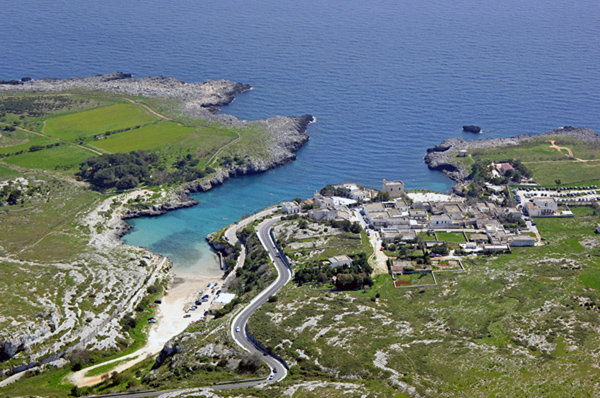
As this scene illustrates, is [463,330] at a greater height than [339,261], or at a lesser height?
lesser

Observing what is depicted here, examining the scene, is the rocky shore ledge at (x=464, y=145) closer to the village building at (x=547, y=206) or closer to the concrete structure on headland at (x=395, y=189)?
the concrete structure on headland at (x=395, y=189)

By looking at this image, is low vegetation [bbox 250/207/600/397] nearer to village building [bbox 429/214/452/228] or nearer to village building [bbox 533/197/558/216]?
village building [bbox 429/214/452/228]

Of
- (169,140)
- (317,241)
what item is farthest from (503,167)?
(169,140)

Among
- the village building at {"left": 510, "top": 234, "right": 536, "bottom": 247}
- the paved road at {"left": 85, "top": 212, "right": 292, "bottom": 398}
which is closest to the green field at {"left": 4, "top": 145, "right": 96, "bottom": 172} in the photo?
the paved road at {"left": 85, "top": 212, "right": 292, "bottom": 398}

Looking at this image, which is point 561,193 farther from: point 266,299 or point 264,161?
point 266,299

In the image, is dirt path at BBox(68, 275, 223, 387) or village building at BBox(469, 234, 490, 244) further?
village building at BBox(469, 234, 490, 244)

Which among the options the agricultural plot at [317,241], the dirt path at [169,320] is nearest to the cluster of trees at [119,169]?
the dirt path at [169,320]
